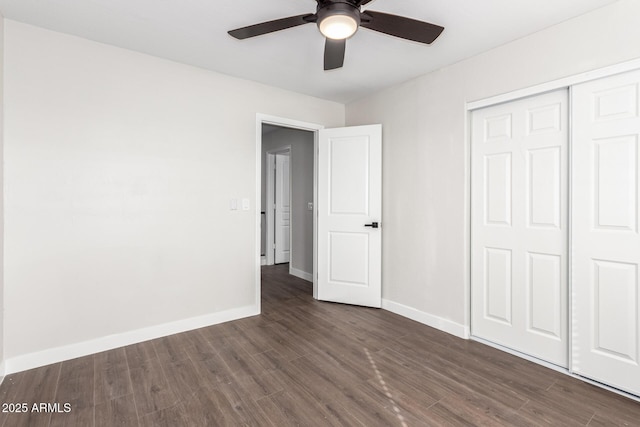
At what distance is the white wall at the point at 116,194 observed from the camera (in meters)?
2.28

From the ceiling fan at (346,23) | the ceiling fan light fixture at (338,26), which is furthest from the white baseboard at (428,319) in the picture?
the ceiling fan light fixture at (338,26)

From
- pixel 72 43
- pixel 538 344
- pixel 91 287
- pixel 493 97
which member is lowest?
pixel 538 344

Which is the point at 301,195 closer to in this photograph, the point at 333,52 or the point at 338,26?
the point at 333,52

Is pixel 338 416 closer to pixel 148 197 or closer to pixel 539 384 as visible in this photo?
pixel 539 384

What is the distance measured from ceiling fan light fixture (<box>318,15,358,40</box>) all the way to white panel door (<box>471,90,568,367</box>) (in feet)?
5.35

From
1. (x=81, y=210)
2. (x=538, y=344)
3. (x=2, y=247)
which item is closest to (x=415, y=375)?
(x=538, y=344)

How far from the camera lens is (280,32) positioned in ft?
7.77

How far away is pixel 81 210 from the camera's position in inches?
97.4

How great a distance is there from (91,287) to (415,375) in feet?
8.48

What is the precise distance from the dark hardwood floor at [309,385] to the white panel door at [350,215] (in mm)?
824

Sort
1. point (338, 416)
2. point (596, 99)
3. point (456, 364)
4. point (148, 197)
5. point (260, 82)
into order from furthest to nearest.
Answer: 1. point (260, 82)
2. point (148, 197)
3. point (456, 364)
4. point (596, 99)
5. point (338, 416)

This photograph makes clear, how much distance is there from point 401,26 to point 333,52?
44cm

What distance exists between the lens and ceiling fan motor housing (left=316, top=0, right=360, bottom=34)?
Answer: 1.59 metres

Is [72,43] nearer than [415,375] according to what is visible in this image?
No
